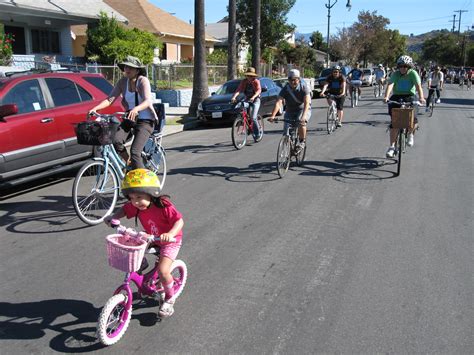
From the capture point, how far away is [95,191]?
20.0ft

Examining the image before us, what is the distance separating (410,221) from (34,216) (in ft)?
15.8

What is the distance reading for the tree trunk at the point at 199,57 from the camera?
1689 cm

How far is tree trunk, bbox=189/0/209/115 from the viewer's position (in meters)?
16.9

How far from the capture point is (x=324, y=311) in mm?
3918

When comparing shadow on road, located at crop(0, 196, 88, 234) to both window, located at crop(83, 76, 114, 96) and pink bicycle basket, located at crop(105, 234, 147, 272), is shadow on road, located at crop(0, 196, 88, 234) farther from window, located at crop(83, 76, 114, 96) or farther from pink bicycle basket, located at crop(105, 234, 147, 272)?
pink bicycle basket, located at crop(105, 234, 147, 272)

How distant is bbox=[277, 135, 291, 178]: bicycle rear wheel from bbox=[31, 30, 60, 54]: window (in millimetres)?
20145

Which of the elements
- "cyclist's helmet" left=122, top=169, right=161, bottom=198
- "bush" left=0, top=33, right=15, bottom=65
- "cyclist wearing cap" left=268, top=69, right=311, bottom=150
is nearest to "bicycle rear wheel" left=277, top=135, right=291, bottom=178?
"cyclist wearing cap" left=268, top=69, right=311, bottom=150

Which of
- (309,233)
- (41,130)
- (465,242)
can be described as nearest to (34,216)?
(41,130)

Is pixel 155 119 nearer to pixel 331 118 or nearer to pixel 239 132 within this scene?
pixel 239 132

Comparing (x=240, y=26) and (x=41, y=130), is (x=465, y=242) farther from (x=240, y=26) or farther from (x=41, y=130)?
(x=240, y=26)

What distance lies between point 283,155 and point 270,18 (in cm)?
3599

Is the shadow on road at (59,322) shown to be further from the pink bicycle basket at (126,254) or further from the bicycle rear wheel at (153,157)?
the bicycle rear wheel at (153,157)

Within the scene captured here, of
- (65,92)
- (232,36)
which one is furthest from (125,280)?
(232,36)

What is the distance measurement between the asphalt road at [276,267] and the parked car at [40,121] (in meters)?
0.50
